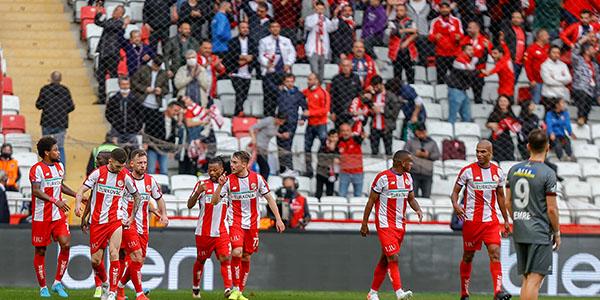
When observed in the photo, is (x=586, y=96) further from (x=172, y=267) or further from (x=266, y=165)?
(x=172, y=267)

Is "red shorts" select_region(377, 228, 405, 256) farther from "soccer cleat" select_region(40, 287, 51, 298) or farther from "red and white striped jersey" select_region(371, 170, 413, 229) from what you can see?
"soccer cleat" select_region(40, 287, 51, 298)

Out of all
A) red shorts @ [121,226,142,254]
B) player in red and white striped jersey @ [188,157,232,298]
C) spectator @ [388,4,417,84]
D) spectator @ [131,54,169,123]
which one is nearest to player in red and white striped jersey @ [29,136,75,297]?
red shorts @ [121,226,142,254]

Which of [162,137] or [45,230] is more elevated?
[162,137]

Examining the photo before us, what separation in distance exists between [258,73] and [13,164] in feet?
17.8

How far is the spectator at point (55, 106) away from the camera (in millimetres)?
23594

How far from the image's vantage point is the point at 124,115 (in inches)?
944

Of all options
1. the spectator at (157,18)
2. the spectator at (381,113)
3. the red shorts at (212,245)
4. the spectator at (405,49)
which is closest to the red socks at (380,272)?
the red shorts at (212,245)

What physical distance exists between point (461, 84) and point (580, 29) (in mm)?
3288

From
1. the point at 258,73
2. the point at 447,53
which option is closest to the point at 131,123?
the point at 258,73

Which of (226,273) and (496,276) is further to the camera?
(226,273)

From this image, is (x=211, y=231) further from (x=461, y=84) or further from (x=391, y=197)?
(x=461, y=84)

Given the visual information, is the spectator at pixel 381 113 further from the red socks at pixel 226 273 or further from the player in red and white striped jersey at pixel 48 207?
the player in red and white striped jersey at pixel 48 207

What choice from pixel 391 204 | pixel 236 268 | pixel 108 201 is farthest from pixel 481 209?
pixel 108 201

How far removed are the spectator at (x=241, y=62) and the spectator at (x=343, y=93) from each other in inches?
64.7
